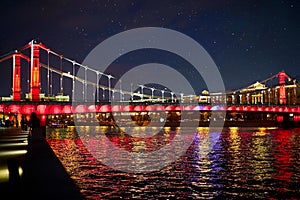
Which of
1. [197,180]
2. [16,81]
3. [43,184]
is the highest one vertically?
[16,81]

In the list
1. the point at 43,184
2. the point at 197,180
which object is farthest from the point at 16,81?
the point at 43,184

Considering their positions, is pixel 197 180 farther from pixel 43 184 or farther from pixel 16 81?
pixel 16 81

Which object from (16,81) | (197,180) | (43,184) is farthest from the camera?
(16,81)

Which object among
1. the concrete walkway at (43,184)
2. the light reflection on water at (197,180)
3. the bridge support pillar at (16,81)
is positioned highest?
the bridge support pillar at (16,81)

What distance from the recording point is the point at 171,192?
12445mm

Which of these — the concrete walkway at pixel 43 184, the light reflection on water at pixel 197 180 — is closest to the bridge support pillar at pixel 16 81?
the light reflection on water at pixel 197 180

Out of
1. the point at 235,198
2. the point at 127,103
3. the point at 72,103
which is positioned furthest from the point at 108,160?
the point at 127,103

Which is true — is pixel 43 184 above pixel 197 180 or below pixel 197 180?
above

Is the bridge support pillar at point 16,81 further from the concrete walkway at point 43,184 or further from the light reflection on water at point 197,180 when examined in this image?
the concrete walkway at point 43,184

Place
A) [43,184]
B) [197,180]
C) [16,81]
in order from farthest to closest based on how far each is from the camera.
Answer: [16,81] → [197,180] → [43,184]

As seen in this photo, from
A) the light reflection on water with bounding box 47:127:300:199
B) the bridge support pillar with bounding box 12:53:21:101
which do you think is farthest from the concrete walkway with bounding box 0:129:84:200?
the bridge support pillar with bounding box 12:53:21:101

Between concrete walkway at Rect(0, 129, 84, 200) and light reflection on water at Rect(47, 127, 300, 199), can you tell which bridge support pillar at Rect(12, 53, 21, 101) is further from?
concrete walkway at Rect(0, 129, 84, 200)

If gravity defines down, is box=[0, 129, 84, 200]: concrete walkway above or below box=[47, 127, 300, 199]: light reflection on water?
above

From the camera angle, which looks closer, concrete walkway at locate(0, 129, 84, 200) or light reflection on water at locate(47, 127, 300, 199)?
concrete walkway at locate(0, 129, 84, 200)
